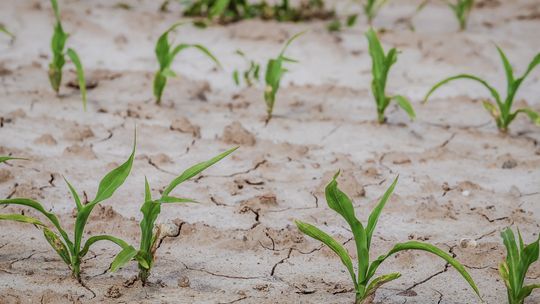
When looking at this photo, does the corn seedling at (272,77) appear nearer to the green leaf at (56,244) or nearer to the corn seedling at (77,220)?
the corn seedling at (77,220)

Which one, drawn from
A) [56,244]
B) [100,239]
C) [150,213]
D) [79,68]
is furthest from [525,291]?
[79,68]

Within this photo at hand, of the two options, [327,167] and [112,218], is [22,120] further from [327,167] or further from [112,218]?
[327,167]

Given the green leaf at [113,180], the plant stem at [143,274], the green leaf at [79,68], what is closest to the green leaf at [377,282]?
the plant stem at [143,274]

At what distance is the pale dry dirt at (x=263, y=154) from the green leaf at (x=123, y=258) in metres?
0.14

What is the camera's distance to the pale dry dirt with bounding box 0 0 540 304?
214 centimetres

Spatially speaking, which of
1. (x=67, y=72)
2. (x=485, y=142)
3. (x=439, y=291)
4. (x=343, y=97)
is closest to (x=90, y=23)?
(x=67, y=72)

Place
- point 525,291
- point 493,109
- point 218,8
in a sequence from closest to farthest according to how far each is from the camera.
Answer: point 525,291
point 493,109
point 218,8

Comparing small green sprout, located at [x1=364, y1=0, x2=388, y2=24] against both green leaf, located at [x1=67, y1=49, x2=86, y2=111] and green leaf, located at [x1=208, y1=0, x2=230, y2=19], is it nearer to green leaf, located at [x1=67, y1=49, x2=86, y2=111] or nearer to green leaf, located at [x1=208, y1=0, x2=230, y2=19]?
green leaf, located at [x1=208, y1=0, x2=230, y2=19]

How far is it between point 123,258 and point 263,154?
1245 mm

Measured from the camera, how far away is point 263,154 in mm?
3049

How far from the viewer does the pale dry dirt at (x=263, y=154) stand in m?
2.14

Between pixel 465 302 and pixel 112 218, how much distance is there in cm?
123

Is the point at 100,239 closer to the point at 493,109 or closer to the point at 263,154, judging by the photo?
the point at 263,154

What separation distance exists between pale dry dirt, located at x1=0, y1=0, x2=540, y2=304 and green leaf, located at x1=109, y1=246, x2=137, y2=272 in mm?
136
